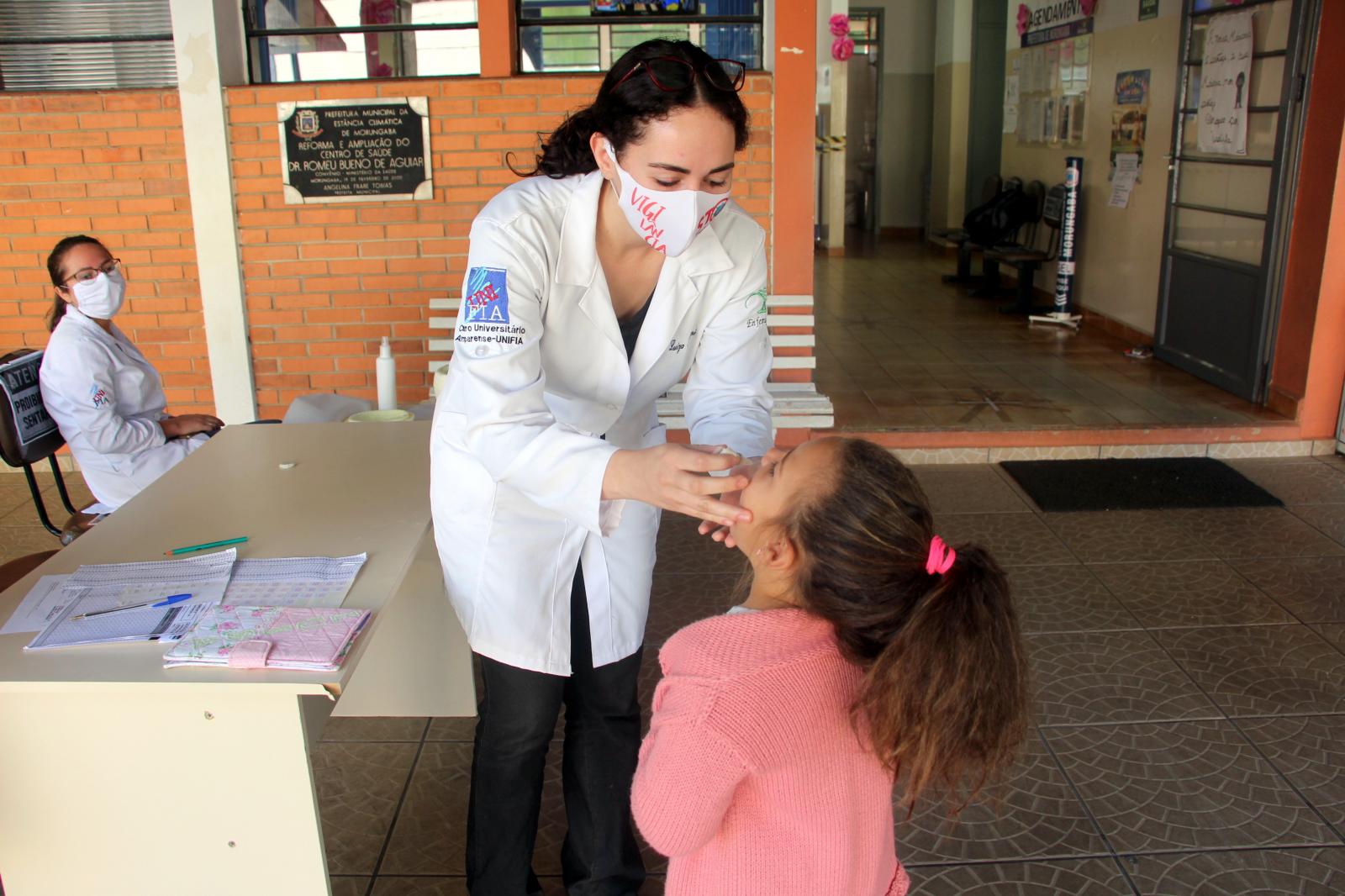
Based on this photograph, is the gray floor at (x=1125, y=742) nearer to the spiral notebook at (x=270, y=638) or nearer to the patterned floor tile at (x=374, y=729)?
the patterned floor tile at (x=374, y=729)

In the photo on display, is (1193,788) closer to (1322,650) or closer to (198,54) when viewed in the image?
(1322,650)

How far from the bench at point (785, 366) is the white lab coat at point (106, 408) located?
120 centimetres

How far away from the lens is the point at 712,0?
183 inches

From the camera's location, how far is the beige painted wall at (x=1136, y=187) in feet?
20.5

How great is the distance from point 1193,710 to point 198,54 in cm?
430

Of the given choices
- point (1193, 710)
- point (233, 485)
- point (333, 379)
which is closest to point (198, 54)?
point (333, 379)

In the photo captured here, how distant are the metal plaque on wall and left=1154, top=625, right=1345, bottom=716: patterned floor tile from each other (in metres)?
3.33

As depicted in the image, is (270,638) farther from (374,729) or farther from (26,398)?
(26,398)

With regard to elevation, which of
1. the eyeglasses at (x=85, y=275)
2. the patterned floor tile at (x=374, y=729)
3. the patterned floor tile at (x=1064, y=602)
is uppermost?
the eyeglasses at (x=85, y=275)

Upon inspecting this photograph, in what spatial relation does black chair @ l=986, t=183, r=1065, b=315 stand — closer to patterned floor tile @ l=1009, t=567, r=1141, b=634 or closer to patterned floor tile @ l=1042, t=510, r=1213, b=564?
patterned floor tile @ l=1042, t=510, r=1213, b=564

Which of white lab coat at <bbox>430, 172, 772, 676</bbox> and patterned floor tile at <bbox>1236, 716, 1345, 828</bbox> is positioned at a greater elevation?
white lab coat at <bbox>430, 172, 772, 676</bbox>

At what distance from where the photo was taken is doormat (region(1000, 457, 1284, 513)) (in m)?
4.41

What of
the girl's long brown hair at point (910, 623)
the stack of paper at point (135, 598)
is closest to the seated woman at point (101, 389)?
the stack of paper at point (135, 598)

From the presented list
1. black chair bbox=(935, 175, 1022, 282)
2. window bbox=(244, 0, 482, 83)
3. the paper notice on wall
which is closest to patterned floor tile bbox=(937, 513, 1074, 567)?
window bbox=(244, 0, 482, 83)
